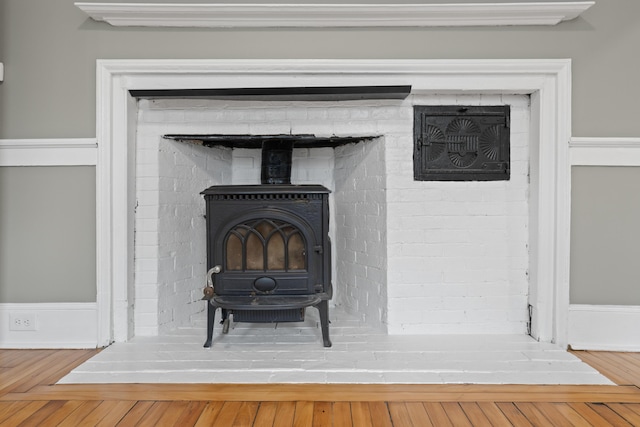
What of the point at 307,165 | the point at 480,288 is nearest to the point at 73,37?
the point at 307,165

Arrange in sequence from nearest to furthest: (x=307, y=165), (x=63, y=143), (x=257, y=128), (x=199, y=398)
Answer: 1. (x=199, y=398)
2. (x=63, y=143)
3. (x=257, y=128)
4. (x=307, y=165)

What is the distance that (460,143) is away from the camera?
229 cm

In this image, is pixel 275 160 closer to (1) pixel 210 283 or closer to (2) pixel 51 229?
(1) pixel 210 283

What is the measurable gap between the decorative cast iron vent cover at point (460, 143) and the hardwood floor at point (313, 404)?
109cm

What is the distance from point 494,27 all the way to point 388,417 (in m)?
1.91

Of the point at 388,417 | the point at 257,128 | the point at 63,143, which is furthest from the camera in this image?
the point at 257,128

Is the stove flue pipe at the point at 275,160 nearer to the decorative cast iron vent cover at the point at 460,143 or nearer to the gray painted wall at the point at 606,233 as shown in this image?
the decorative cast iron vent cover at the point at 460,143

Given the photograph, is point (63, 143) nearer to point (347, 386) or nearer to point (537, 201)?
point (347, 386)

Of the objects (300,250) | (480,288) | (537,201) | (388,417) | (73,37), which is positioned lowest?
(388,417)

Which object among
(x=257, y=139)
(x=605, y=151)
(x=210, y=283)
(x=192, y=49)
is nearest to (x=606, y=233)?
(x=605, y=151)

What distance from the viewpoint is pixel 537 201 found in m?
2.21

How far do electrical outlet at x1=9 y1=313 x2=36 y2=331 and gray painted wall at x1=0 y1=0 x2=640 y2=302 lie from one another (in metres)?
0.69

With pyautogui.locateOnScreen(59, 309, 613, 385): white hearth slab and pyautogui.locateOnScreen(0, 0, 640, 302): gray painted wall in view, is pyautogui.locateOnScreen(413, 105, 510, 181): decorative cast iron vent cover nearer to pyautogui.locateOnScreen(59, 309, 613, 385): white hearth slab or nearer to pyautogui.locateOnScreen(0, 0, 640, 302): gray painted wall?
pyautogui.locateOnScreen(0, 0, 640, 302): gray painted wall

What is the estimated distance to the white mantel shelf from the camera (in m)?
2.06
